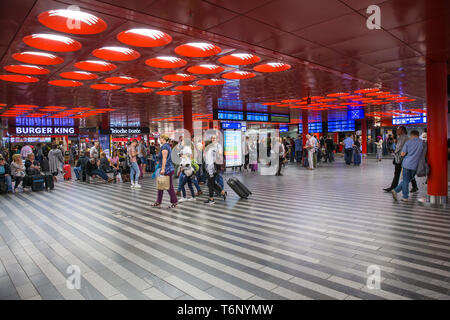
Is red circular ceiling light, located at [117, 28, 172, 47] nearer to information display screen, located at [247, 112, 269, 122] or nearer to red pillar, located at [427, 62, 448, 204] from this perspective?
red pillar, located at [427, 62, 448, 204]

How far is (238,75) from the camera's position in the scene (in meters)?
9.70

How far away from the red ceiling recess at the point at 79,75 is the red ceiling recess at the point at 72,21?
3.72 m

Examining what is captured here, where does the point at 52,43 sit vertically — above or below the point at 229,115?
above

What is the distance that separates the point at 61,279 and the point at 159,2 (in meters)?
3.90

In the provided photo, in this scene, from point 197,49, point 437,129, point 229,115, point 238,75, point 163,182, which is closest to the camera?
point 197,49

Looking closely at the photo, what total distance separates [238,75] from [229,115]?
7388mm

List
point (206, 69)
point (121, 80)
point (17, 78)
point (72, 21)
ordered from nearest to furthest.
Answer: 1. point (72, 21)
2. point (206, 69)
3. point (17, 78)
4. point (121, 80)

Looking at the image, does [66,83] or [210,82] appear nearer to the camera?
[66,83]

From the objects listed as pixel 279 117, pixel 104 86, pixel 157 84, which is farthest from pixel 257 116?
pixel 104 86

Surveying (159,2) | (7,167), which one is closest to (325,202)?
(159,2)

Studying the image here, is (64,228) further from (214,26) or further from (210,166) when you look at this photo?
(214,26)

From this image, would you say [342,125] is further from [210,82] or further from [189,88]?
[210,82]

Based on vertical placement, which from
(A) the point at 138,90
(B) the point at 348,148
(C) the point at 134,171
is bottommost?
(C) the point at 134,171

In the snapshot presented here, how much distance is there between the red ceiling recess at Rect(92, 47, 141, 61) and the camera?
22.3ft
